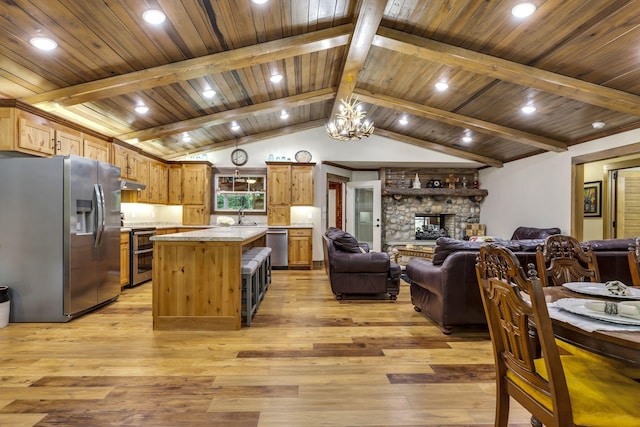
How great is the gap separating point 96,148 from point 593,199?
9.39 m

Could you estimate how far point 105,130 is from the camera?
207 inches

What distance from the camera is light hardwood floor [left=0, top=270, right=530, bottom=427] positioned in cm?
194

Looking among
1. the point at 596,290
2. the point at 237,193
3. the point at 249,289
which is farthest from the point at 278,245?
the point at 596,290

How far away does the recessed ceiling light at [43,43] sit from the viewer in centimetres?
288

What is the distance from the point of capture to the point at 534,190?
6.97 metres

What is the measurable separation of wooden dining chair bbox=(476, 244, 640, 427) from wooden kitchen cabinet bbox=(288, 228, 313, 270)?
5.83 metres

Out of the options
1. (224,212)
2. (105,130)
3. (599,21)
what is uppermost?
(599,21)

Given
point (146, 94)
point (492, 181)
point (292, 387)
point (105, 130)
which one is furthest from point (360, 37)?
point (492, 181)

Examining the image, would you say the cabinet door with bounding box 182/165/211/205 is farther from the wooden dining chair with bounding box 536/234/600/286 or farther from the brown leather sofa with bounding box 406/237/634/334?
the wooden dining chair with bounding box 536/234/600/286

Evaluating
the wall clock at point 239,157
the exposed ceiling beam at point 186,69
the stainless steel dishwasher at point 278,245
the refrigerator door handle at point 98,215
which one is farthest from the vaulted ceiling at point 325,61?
the stainless steel dishwasher at point 278,245

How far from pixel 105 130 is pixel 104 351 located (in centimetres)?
374

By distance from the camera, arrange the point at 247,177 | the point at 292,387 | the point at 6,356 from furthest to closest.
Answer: the point at 247,177
the point at 6,356
the point at 292,387

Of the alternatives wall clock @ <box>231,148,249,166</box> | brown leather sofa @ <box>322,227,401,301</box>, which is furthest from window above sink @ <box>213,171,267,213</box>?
brown leather sofa @ <box>322,227,401,301</box>

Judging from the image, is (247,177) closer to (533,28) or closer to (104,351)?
(104,351)
